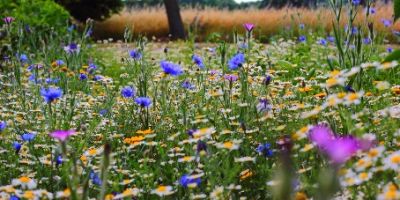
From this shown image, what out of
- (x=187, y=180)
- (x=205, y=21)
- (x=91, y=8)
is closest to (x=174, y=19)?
(x=205, y=21)

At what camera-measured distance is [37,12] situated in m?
8.62

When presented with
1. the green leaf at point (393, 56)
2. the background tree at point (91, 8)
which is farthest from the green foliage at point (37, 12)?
the background tree at point (91, 8)

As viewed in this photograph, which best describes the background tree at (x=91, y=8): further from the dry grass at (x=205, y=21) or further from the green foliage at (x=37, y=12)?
the green foliage at (x=37, y=12)

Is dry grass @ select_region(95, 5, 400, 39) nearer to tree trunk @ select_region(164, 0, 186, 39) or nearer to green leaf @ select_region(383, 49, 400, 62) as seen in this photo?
tree trunk @ select_region(164, 0, 186, 39)

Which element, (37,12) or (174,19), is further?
(174,19)

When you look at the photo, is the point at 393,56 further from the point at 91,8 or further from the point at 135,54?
the point at 91,8

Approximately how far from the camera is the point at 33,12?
28.3 ft

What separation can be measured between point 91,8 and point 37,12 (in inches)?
451

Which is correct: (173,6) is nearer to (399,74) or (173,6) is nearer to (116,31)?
(116,31)

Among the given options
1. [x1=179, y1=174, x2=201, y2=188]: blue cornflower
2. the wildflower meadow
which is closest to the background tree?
the wildflower meadow

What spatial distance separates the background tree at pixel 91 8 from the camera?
19562 millimetres

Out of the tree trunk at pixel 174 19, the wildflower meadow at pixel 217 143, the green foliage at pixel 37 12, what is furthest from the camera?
the tree trunk at pixel 174 19

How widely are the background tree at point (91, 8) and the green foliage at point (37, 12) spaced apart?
33.4 ft

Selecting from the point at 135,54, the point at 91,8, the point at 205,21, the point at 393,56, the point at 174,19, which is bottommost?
the point at 205,21
